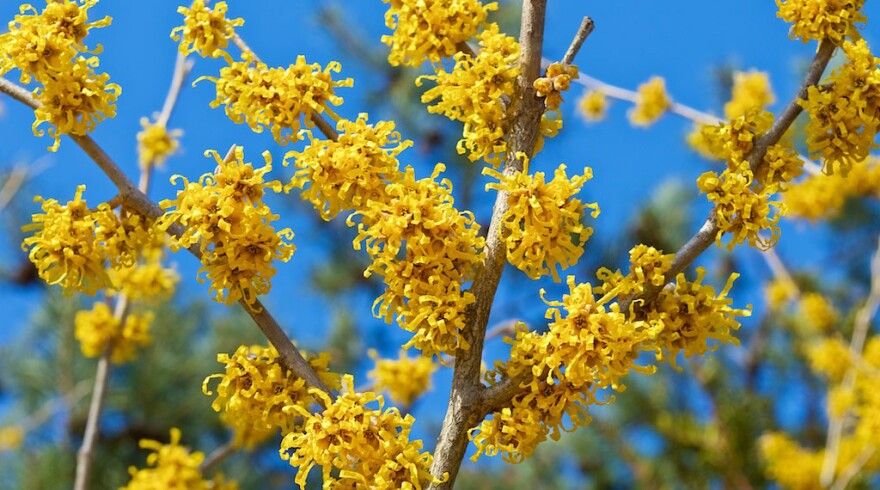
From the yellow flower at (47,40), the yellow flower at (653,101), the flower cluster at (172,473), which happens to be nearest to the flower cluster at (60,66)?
the yellow flower at (47,40)

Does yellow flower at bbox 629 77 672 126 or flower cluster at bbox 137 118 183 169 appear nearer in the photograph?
flower cluster at bbox 137 118 183 169

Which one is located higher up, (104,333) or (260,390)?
(104,333)

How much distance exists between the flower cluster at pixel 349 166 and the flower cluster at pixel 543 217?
14 centimetres

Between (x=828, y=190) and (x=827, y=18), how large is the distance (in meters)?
2.16

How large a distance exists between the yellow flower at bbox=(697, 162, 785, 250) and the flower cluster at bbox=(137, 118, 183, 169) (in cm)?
139

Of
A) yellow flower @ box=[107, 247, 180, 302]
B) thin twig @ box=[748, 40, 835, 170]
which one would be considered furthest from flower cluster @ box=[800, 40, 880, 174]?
yellow flower @ box=[107, 247, 180, 302]

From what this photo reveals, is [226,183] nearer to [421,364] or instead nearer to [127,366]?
[421,364]

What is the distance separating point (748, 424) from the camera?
167 inches

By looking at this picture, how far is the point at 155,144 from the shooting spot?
2291mm

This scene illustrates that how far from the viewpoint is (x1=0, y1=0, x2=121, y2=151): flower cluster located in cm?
137

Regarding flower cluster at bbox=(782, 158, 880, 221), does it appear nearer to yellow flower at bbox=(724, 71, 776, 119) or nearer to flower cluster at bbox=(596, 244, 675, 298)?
yellow flower at bbox=(724, 71, 776, 119)

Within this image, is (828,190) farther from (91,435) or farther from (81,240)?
(81,240)

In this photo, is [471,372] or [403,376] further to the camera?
[403,376]

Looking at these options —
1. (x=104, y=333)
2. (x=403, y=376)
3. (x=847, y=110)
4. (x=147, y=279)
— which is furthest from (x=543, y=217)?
(x=104, y=333)
